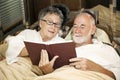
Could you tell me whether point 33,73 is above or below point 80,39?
below

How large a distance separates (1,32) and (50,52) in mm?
1663

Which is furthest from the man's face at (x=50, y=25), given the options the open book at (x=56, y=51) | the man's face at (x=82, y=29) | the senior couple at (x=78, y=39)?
the open book at (x=56, y=51)

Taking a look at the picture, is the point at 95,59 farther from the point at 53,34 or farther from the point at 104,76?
the point at 53,34

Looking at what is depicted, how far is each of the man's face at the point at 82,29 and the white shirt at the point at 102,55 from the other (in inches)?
2.7

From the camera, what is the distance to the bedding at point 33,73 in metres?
2.10

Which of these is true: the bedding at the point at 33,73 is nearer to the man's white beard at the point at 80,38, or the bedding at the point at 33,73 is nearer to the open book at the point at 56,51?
the open book at the point at 56,51

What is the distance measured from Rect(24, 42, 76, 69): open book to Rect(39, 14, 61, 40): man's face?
278mm

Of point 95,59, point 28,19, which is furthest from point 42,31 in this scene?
point 28,19

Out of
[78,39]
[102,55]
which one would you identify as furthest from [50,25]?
[102,55]

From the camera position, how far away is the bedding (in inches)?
82.6

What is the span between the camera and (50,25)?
2459 mm

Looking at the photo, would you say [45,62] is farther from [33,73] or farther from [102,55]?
[102,55]

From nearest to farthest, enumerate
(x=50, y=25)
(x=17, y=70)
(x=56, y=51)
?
(x=56, y=51)
(x=17, y=70)
(x=50, y=25)

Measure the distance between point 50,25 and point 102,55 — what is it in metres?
0.50
